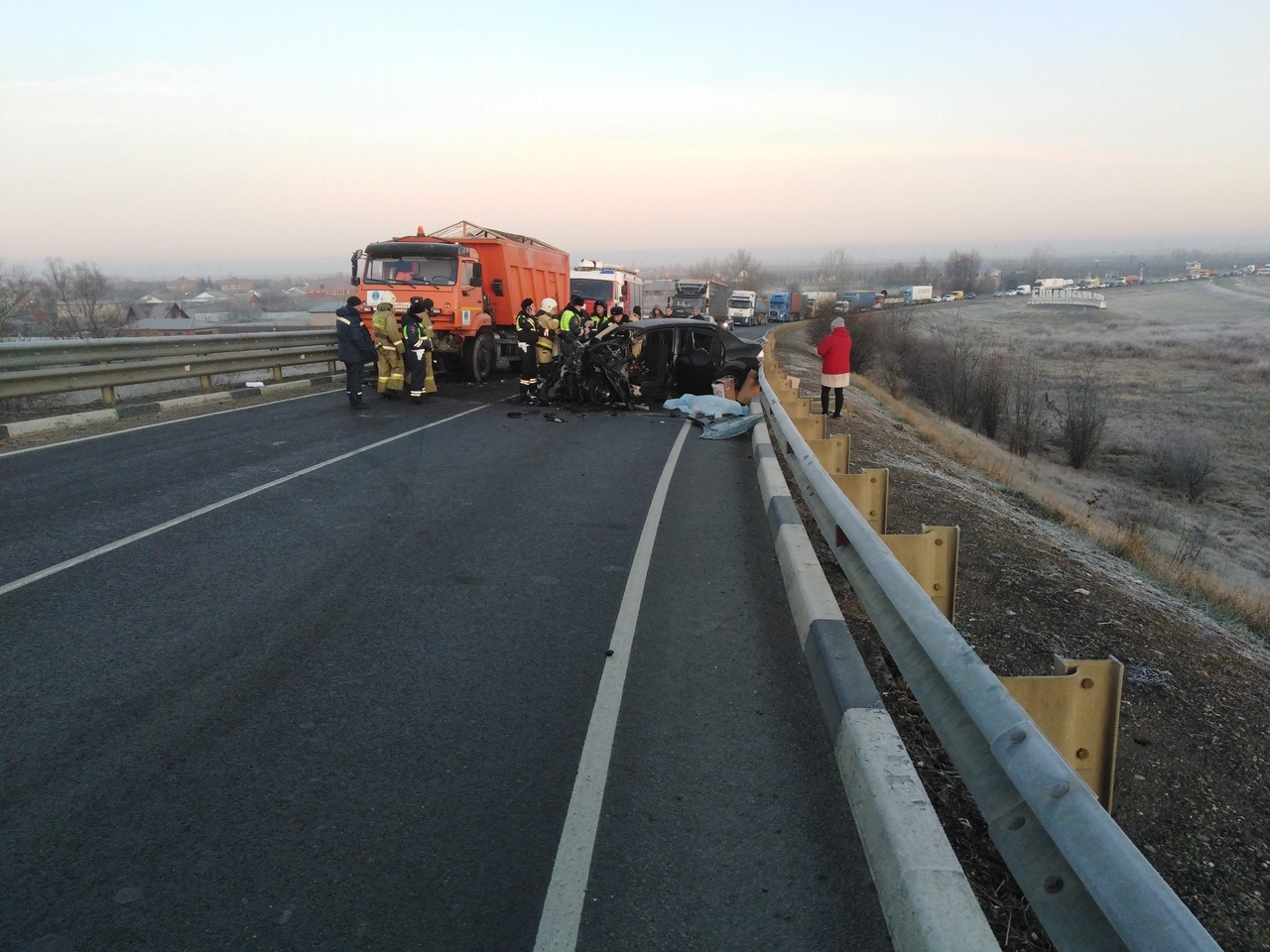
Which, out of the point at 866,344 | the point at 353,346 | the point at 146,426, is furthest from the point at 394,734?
the point at 866,344

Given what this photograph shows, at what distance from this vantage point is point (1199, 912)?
315 centimetres

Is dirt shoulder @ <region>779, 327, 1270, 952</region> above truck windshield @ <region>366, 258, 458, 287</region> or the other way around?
the other way around

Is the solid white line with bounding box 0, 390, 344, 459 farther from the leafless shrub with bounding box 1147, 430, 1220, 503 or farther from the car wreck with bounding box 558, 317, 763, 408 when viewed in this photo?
the leafless shrub with bounding box 1147, 430, 1220, 503

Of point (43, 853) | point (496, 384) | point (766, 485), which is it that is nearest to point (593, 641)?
point (43, 853)

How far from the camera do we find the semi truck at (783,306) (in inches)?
3039

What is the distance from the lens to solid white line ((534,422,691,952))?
2.73 metres

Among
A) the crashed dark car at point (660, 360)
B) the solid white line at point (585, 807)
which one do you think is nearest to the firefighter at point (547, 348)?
the crashed dark car at point (660, 360)

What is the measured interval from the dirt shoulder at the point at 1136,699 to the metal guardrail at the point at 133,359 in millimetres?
11628

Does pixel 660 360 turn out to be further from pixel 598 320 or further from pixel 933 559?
pixel 933 559

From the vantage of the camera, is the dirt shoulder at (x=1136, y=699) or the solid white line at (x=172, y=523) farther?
the solid white line at (x=172, y=523)

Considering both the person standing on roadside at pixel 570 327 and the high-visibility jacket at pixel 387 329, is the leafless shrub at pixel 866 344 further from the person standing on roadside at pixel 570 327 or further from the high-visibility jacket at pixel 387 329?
the high-visibility jacket at pixel 387 329

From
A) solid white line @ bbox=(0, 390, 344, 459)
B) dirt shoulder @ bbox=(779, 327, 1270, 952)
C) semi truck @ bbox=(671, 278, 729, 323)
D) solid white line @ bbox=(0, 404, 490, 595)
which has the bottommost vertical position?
dirt shoulder @ bbox=(779, 327, 1270, 952)

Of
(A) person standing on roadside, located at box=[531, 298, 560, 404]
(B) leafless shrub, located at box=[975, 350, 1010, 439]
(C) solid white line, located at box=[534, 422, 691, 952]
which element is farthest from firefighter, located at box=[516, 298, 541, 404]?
(B) leafless shrub, located at box=[975, 350, 1010, 439]

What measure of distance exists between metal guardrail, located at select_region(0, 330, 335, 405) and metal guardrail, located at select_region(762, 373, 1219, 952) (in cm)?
1299
